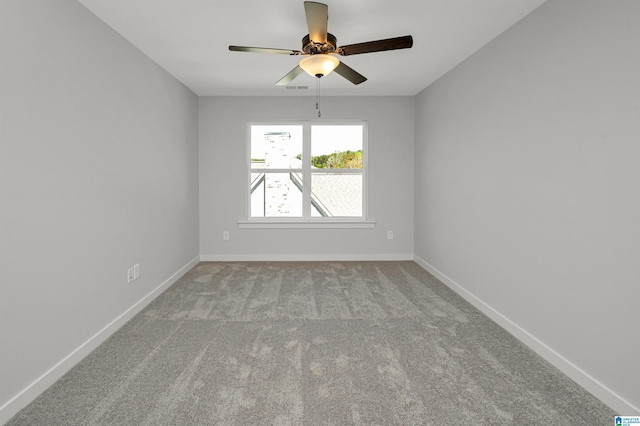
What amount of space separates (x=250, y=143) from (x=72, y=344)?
3470 mm

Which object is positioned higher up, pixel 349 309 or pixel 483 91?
pixel 483 91

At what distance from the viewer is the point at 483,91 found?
306 cm

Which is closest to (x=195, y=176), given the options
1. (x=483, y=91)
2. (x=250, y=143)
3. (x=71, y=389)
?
(x=250, y=143)

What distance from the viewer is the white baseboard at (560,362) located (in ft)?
5.67

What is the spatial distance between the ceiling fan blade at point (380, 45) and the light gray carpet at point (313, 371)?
2067mm

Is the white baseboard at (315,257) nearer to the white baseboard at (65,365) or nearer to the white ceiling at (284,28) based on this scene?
the white baseboard at (65,365)

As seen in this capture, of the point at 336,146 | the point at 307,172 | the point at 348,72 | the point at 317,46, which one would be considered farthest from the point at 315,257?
the point at 317,46

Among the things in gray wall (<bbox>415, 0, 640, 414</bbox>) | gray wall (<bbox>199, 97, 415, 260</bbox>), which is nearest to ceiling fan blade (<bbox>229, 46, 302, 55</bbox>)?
gray wall (<bbox>415, 0, 640, 414</bbox>)

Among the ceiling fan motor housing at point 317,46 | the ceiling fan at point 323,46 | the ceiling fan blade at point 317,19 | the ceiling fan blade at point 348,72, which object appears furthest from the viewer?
the ceiling fan blade at point 348,72

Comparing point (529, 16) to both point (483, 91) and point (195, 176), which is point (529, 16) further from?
point (195, 176)

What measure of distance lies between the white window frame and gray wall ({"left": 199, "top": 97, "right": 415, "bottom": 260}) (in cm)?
7

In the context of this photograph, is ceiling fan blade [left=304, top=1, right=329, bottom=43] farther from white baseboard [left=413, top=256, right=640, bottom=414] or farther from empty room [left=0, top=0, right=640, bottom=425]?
white baseboard [left=413, top=256, right=640, bottom=414]

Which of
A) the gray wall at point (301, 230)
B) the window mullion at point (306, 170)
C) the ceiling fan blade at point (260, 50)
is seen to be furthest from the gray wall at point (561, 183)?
the window mullion at point (306, 170)

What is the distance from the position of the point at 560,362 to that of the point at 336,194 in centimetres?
348
